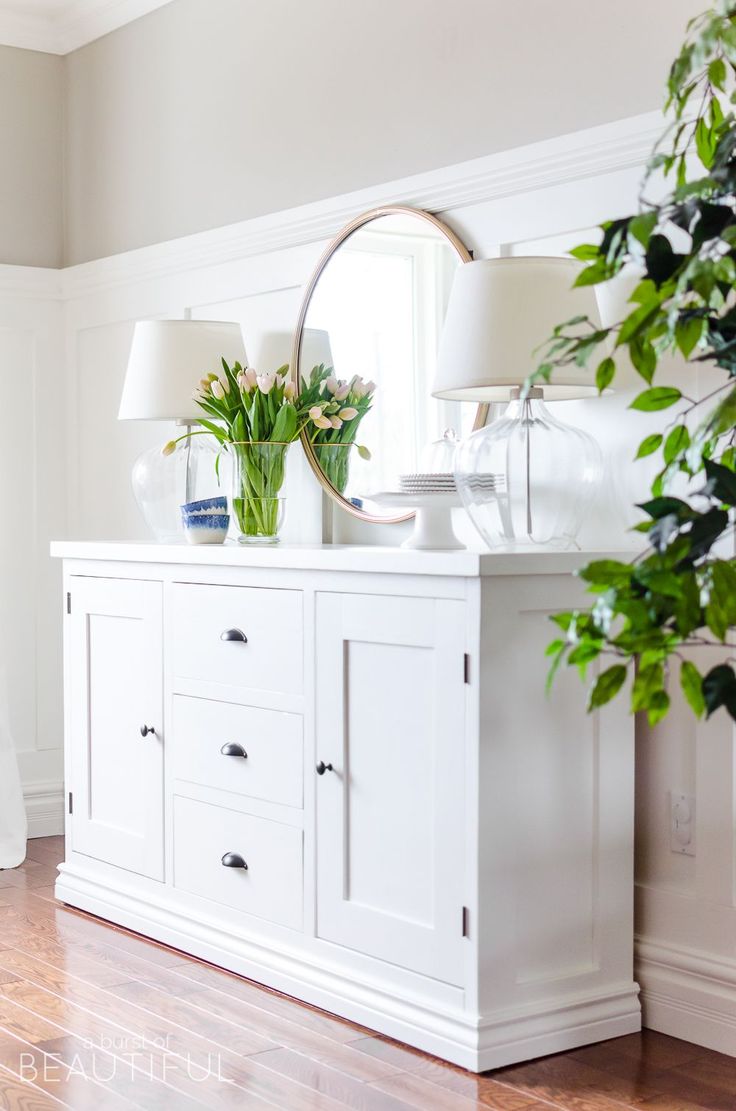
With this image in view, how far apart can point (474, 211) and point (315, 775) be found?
1.30 m

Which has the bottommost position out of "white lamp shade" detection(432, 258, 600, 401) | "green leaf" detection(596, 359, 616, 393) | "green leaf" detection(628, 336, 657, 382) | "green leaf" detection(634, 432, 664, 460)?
"green leaf" detection(634, 432, 664, 460)

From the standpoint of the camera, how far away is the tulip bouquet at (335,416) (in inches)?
129

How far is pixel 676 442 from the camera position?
136cm

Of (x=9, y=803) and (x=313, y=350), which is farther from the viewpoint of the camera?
(x=9, y=803)

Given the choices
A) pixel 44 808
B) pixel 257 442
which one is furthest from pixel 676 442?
pixel 44 808

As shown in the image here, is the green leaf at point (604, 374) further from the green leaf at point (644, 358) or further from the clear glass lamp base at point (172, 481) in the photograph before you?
the clear glass lamp base at point (172, 481)

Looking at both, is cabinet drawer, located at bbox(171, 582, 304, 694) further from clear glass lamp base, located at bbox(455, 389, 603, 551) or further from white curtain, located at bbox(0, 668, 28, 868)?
white curtain, located at bbox(0, 668, 28, 868)

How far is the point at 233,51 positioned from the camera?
379 cm

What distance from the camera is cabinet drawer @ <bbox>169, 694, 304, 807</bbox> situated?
2.80 m

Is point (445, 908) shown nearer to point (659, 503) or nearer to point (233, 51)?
point (659, 503)

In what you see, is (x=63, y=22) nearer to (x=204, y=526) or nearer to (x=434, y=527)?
(x=204, y=526)

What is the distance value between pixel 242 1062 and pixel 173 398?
1738mm

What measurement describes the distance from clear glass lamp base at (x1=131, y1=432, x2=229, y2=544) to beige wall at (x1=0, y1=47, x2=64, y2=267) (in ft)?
3.95

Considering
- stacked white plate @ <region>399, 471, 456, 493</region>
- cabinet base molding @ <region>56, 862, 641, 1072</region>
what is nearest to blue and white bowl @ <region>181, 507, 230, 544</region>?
stacked white plate @ <region>399, 471, 456, 493</region>
